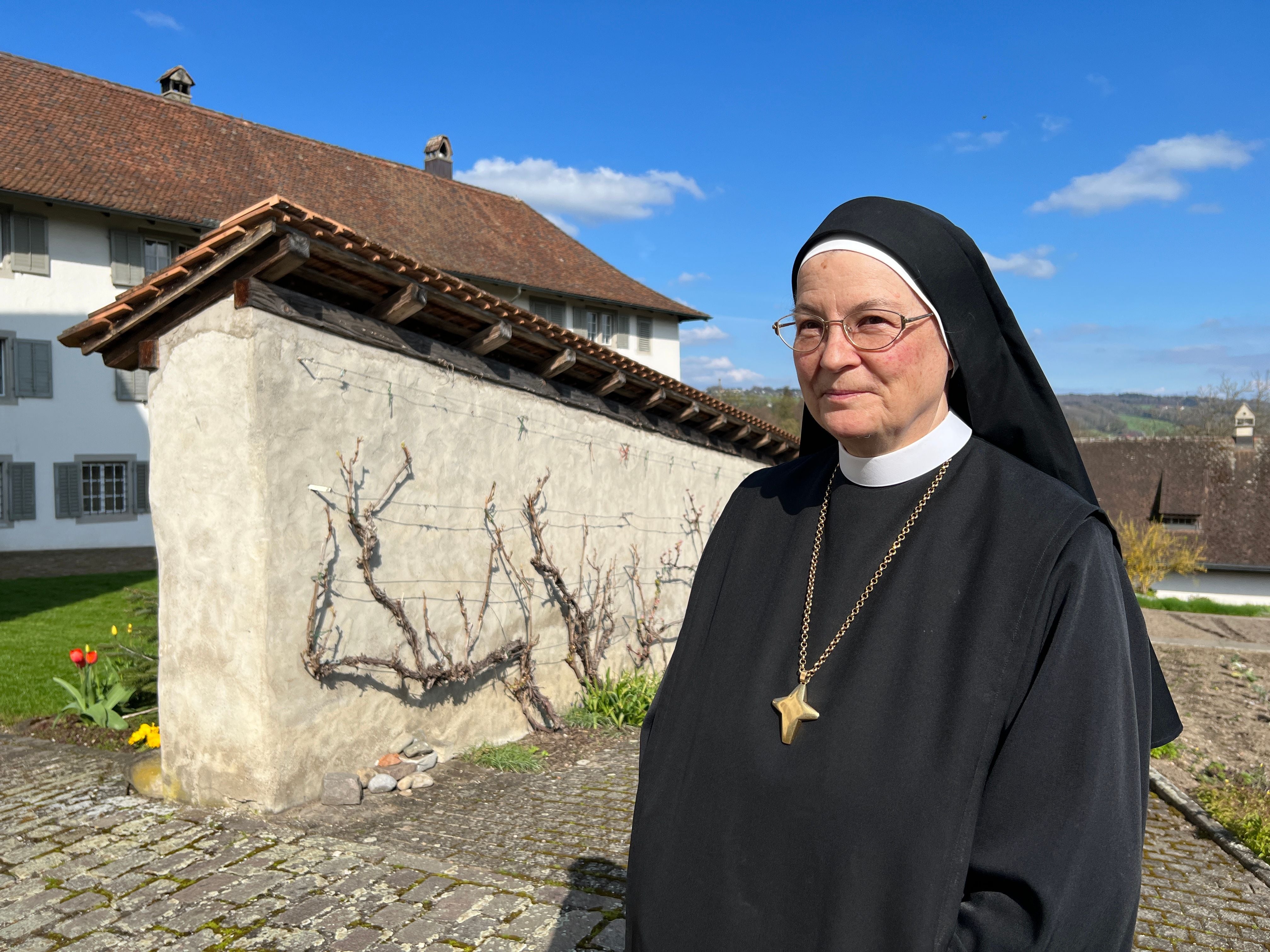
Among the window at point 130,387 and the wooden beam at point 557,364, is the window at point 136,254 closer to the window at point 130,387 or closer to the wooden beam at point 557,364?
the window at point 130,387

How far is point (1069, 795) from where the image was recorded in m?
1.34

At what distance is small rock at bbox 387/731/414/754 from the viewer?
579cm

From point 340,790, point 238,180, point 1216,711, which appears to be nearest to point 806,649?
point 340,790

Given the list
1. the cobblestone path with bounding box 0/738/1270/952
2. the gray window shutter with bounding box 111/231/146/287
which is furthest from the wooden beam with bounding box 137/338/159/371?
the gray window shutter with bounding box 111/231/146/287

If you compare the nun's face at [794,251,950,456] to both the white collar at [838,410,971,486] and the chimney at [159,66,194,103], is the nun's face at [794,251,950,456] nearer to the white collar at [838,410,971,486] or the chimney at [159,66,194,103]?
the white collar at [838,410,971,486]

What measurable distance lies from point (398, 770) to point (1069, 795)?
502 centimetres

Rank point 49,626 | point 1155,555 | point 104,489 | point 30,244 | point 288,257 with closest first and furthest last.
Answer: point 288,257 → point 49,626 → point 30,244 → point 104,489 → point 1155,555

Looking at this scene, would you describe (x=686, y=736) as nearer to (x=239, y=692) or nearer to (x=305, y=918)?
(x=305, y=918)

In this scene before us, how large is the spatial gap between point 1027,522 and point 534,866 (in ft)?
11.9

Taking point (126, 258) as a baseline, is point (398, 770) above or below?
below

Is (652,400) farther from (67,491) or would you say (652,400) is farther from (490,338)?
(67,491)

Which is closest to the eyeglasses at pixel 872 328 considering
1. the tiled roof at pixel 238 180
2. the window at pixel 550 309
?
the tiled roof at pixel 238 180

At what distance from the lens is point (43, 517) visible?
1816 cm

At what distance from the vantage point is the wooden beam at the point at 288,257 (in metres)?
4.74
